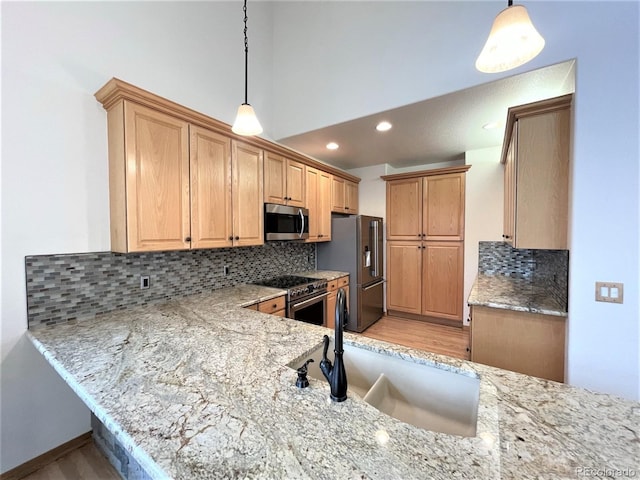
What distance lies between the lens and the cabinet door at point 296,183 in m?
3.15

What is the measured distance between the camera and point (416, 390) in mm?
1165

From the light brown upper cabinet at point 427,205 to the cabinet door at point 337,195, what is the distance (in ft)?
2.57

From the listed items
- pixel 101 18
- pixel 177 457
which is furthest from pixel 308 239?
pixel 177 457

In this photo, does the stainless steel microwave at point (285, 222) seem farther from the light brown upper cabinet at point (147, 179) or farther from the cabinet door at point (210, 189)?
the light brown upper cabinet at point (147, 179)

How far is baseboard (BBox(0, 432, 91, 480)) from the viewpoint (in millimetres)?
1540

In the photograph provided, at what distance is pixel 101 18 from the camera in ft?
6.01

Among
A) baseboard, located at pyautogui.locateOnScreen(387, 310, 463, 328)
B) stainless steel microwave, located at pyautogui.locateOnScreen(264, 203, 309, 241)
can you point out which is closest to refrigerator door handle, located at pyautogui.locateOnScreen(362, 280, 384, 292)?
baseboard, located at pyautogui.locateOnScreen(387, 310, 463, 328)

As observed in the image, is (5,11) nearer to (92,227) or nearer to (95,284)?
(92,227)

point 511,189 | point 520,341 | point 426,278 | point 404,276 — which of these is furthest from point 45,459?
point 426,278

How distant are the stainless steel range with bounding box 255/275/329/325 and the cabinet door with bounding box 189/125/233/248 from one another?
803 millimetres

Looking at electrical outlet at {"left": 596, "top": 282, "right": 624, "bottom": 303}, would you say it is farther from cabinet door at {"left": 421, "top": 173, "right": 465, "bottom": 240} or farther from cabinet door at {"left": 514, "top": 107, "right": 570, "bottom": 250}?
cabinet door at {"left": 421, "top": 173, "right": 465, "bottom": 240}

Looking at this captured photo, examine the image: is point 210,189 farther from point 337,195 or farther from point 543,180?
point 543,180

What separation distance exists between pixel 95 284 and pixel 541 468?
2.44m

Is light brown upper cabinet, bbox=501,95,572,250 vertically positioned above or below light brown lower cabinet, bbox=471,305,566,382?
above
